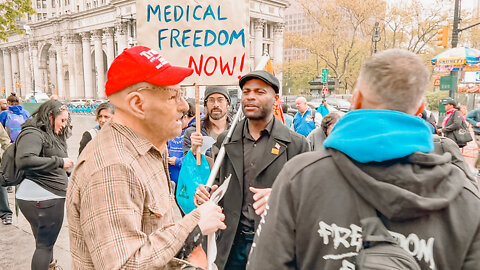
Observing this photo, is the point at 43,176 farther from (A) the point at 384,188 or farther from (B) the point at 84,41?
(B) the point at 84,41

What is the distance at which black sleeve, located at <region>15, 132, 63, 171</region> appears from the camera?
344cm

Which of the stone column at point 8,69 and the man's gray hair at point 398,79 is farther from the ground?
the stone column at point 8,69

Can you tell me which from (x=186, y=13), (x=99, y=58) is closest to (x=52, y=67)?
(x=99, y=58)

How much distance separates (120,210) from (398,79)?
114 cm

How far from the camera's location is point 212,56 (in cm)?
328

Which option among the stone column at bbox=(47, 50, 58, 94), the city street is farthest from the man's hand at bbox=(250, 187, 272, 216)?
the stone column at bbox=(47, 50, 58, 94)

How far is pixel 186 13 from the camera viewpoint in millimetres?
3219

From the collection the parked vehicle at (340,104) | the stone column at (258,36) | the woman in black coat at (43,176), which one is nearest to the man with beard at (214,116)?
the woman in black coat at (43,176)

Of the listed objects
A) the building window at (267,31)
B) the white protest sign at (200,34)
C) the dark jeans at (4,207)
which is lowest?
the dark jeans at (4,207)

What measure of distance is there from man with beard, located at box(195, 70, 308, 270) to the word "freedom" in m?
0.68

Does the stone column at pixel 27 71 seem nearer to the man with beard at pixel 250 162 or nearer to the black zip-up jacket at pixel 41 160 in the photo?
the black zip-up jacket at pixel 41 160

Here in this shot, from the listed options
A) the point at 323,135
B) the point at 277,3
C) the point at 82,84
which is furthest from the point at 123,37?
the point at 323,135

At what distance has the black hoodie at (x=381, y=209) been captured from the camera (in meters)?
1.20

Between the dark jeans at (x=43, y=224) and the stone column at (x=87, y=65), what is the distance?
66557 mm
